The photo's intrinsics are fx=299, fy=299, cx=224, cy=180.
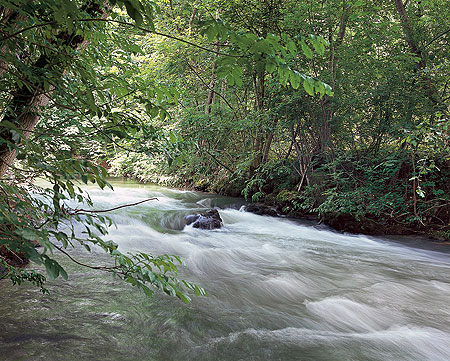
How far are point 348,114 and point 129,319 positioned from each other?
25.4 feet

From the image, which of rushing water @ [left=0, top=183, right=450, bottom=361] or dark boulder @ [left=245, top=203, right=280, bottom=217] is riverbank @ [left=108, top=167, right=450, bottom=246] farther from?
rushing water @ [left=0, top=183, right=450, bottom=361]

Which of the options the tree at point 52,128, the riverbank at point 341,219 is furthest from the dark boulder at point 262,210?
the tree at point 52,128

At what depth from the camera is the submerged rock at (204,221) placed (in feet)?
27.1

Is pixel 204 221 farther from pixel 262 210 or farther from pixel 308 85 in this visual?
pixel 308 85

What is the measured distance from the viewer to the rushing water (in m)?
2.56

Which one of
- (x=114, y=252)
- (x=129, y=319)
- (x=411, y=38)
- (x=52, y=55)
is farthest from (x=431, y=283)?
(x=411, y=38)

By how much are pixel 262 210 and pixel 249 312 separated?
727 centimetres

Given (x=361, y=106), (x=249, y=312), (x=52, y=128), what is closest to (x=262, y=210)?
(x=361, y=106)

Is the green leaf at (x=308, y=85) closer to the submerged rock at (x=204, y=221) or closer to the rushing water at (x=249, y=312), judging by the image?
the rushing water at (x=249, y=312)

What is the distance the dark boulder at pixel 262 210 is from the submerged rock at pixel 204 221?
2297mm

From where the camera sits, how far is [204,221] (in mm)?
8359

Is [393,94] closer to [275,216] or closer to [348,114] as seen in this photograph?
[348,114]

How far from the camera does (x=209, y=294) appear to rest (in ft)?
13.2

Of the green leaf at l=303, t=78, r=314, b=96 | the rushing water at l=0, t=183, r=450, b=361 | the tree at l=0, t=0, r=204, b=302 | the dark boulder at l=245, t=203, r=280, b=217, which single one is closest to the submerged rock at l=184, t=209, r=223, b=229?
the rushing water at l=0, t=183, r=450, b=361
